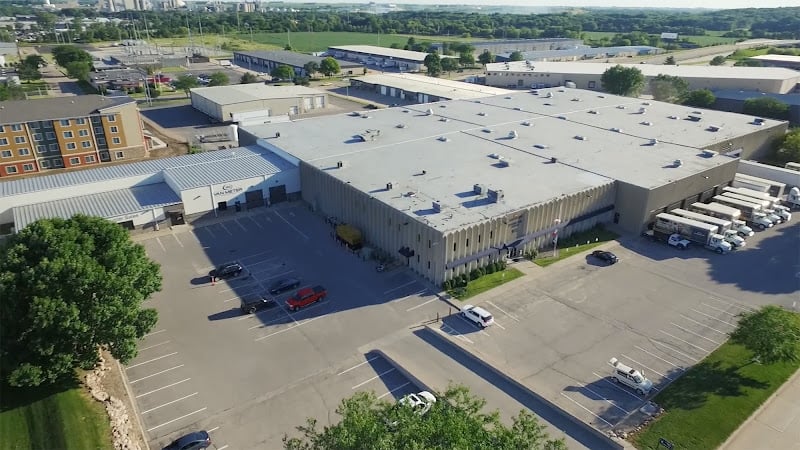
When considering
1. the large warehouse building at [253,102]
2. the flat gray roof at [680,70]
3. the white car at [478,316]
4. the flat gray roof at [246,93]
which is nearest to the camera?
the white car at [478,316]

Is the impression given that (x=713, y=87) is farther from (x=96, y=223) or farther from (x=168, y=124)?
(x=96, y=223)

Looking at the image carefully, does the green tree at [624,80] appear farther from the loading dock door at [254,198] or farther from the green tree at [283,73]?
the loading dock door at [254,198]

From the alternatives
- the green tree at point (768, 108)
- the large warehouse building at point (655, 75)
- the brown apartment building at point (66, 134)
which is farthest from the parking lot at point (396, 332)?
the large warehouse building at point (655, 75)

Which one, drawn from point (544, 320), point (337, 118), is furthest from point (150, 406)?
point (337, 118)

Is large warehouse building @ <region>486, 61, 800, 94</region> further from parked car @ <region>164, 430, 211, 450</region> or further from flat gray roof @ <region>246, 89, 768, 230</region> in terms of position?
parked car @ <region>164, 430, 211, 450</region>

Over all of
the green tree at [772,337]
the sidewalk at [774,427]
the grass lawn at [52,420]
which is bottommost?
the sidewalk at [774,427]

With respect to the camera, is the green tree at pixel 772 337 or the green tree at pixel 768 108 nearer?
the green tree at pixel 772 337
